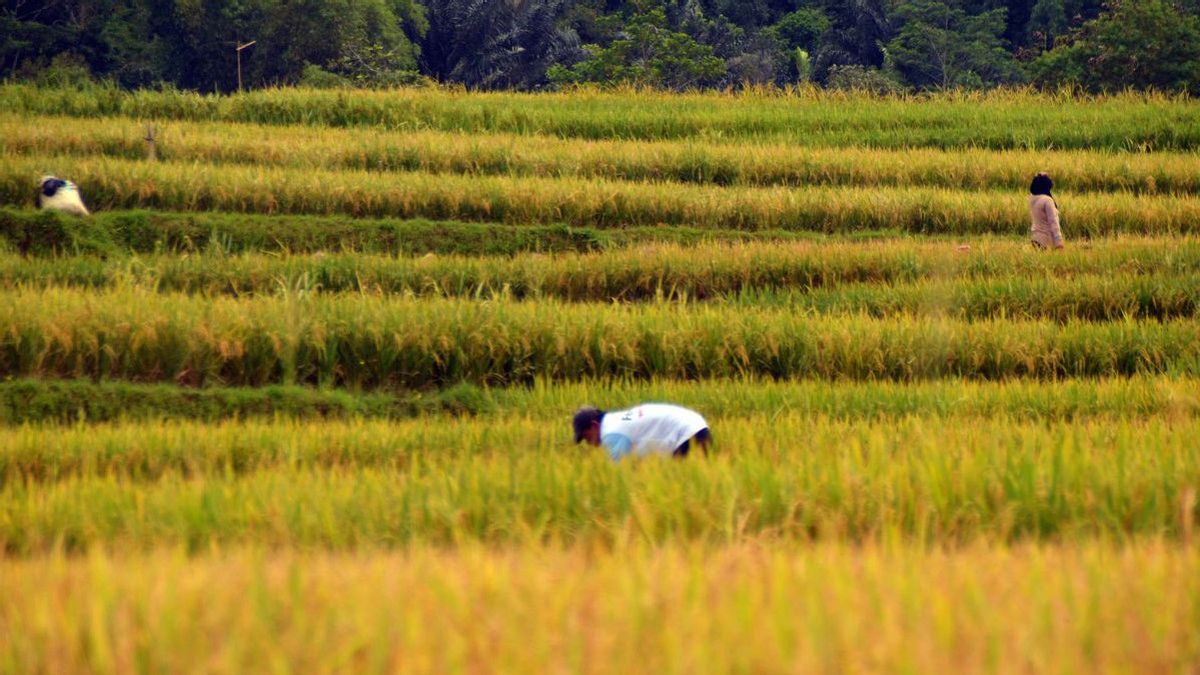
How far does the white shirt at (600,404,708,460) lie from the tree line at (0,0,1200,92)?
27716mm

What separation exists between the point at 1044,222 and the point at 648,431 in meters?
8.77

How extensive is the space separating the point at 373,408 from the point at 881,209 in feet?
29.7

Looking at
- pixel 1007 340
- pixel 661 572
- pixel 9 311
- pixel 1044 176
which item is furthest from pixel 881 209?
pixel 661 572

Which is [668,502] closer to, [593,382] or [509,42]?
[593,382]

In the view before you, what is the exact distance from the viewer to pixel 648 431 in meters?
6.28

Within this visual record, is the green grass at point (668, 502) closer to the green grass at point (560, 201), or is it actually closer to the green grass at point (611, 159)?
the green grass at point (560, 201)

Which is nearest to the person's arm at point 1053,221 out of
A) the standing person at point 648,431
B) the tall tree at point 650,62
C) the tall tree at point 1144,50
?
the standing person at point 648,431

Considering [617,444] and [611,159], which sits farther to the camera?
[611,159]

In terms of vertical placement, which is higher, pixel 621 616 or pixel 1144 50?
pixel 1144 50

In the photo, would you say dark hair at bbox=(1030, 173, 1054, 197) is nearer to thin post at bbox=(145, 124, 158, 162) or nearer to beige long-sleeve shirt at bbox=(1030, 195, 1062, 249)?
beige long-sleeve shirt at bbox=(1030, 195, 1062, 249)

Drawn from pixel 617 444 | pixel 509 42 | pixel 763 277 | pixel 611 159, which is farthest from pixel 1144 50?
pixel 617 444

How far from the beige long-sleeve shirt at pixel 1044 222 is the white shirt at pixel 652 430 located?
845cm

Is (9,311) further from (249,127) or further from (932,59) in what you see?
(932,59)

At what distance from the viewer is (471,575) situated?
10.4 feet
